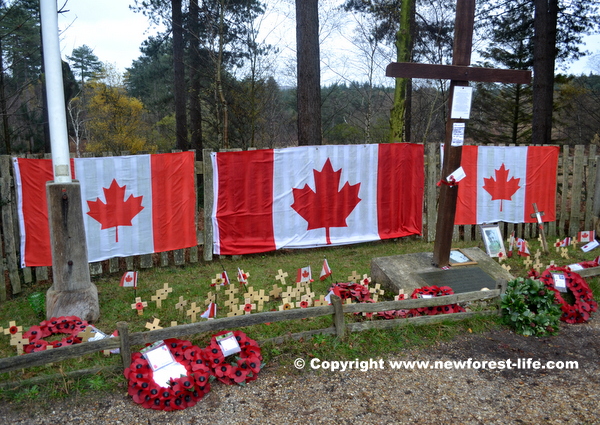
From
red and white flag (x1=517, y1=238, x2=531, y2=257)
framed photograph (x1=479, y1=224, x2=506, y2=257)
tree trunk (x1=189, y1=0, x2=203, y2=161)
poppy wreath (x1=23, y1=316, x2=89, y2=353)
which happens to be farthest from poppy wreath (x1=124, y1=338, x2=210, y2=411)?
tree trunk (x1=189, y1=0, x2=203, y2=161)

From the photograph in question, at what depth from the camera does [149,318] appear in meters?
5.03

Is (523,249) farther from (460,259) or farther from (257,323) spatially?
(257,323)

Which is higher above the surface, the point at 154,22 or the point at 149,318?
the point at 154,22

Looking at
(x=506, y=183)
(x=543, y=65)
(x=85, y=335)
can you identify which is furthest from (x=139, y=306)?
(x=543, y=65)

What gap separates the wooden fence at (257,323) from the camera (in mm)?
3391

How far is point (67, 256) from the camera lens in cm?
494

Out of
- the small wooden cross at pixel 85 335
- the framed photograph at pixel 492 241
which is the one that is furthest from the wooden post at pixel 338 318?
the framed photograph at pixel 492 241

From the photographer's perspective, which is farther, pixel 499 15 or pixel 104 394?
pixel 499 15

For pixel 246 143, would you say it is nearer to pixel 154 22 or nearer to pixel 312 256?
pixel 154 22

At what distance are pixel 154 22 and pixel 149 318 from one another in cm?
1341

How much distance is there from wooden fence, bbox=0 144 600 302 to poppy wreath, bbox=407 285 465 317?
11.8 feet

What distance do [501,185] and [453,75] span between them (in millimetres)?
3910

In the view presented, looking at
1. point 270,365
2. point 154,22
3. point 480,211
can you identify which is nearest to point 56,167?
point 270,365

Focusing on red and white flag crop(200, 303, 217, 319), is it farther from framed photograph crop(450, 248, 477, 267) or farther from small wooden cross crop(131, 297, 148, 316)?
framed photograph crop(450, 248, 477, 267)
